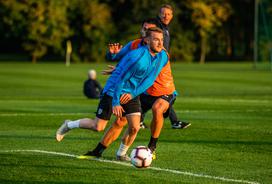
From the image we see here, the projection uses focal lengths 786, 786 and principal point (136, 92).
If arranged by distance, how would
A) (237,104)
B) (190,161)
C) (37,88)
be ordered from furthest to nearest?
(37,88)
(237,104)
(190,161)

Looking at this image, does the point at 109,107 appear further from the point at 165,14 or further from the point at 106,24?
the point at 106,24

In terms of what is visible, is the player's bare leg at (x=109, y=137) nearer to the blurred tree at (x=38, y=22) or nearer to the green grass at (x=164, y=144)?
the green grass at (x=164, y=144)

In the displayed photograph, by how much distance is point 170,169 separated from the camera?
34.2 ft

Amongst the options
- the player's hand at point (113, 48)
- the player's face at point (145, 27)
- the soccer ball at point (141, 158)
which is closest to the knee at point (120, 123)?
the player's hand at point (113, 48)

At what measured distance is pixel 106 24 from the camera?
73.6 m

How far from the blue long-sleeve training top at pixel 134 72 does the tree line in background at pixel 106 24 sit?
60547mm

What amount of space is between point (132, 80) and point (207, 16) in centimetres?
6509

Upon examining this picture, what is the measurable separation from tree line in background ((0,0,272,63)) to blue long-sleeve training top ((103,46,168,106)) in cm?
6055

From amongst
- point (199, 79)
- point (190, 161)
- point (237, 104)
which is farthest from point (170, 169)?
point (199, 79)

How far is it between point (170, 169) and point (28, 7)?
6274cm

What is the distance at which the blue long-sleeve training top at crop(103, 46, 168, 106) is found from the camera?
10453 mm

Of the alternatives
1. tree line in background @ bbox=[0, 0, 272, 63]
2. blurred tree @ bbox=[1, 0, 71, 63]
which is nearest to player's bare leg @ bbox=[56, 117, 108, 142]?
tree line in background @ bbox=[0, 0, 272, 63]

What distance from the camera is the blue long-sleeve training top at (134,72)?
10.5 meters

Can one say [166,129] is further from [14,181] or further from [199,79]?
[199,79]
